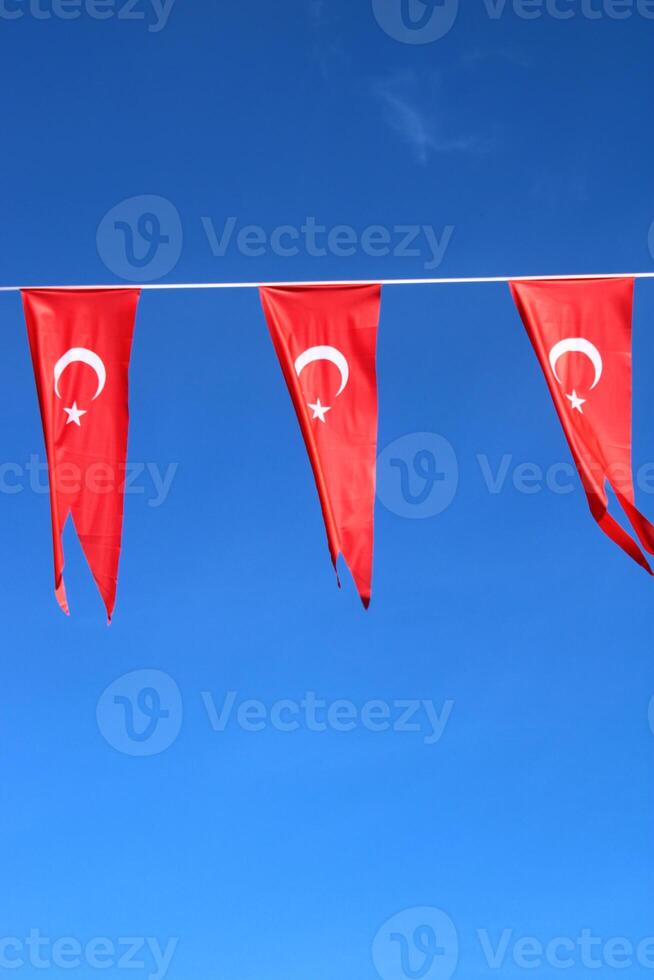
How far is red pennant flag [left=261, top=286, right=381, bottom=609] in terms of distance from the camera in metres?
14.2

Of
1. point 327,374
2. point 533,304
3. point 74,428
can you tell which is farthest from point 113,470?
point 533,304

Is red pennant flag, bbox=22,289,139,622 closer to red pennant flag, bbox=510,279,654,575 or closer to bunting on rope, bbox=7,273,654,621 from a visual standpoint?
bunting on rope, bbox=7,273,654,621

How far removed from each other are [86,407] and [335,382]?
8.54 feet

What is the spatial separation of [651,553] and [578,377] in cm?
197

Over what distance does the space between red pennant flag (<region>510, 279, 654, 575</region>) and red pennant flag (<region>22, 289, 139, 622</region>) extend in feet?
14.0

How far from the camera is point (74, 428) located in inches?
575

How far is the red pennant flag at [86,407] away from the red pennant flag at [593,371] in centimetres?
428

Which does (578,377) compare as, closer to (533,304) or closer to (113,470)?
(533,304)

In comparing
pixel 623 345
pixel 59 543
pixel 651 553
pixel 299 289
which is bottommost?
pixel 651 553

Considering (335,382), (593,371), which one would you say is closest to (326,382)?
(335,382)

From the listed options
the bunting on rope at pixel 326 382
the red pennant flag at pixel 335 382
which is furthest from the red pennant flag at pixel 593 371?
the red pennant flag at pixel 335 382

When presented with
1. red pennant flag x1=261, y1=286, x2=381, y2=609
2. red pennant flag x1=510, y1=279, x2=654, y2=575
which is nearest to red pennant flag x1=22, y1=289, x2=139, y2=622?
red pennant flag x1=261, y1=286, x2=381, y2=609

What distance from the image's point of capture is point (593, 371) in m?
14.5

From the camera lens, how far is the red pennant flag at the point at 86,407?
46.6ft
